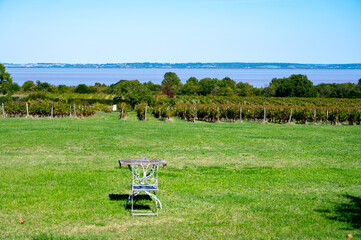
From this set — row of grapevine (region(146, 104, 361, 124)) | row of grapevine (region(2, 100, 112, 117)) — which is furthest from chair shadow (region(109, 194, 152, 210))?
row of grapevine (region(2, 100, 112, 117))

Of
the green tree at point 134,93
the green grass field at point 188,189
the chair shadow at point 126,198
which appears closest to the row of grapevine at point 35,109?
the green tree at point 134,93

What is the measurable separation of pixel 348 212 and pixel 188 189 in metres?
3.56

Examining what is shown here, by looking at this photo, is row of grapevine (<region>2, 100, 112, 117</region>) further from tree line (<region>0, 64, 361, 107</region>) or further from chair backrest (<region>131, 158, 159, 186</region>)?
tree line (<region>0, 64, 361, 107</region>)

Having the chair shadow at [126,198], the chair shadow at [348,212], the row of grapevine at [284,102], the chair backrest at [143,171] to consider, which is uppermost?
the chair backrest at [143,171]

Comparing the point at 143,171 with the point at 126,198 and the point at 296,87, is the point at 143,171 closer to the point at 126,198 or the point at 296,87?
the point at 126,198

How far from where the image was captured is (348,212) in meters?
7.85

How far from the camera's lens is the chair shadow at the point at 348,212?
23.9 feet

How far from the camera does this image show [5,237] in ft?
20.6

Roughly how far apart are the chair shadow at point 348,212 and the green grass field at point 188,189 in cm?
2

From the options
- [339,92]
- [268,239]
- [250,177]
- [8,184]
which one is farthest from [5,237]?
[339,92]

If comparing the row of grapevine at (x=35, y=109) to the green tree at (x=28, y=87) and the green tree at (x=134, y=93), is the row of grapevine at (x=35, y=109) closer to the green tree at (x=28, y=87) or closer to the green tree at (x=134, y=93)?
the green tree at (x=134, y=93)

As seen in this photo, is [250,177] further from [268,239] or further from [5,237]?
[5,237]

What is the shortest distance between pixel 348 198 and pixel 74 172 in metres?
7.14

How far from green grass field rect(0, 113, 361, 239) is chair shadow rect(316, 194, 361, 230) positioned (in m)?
0.02
